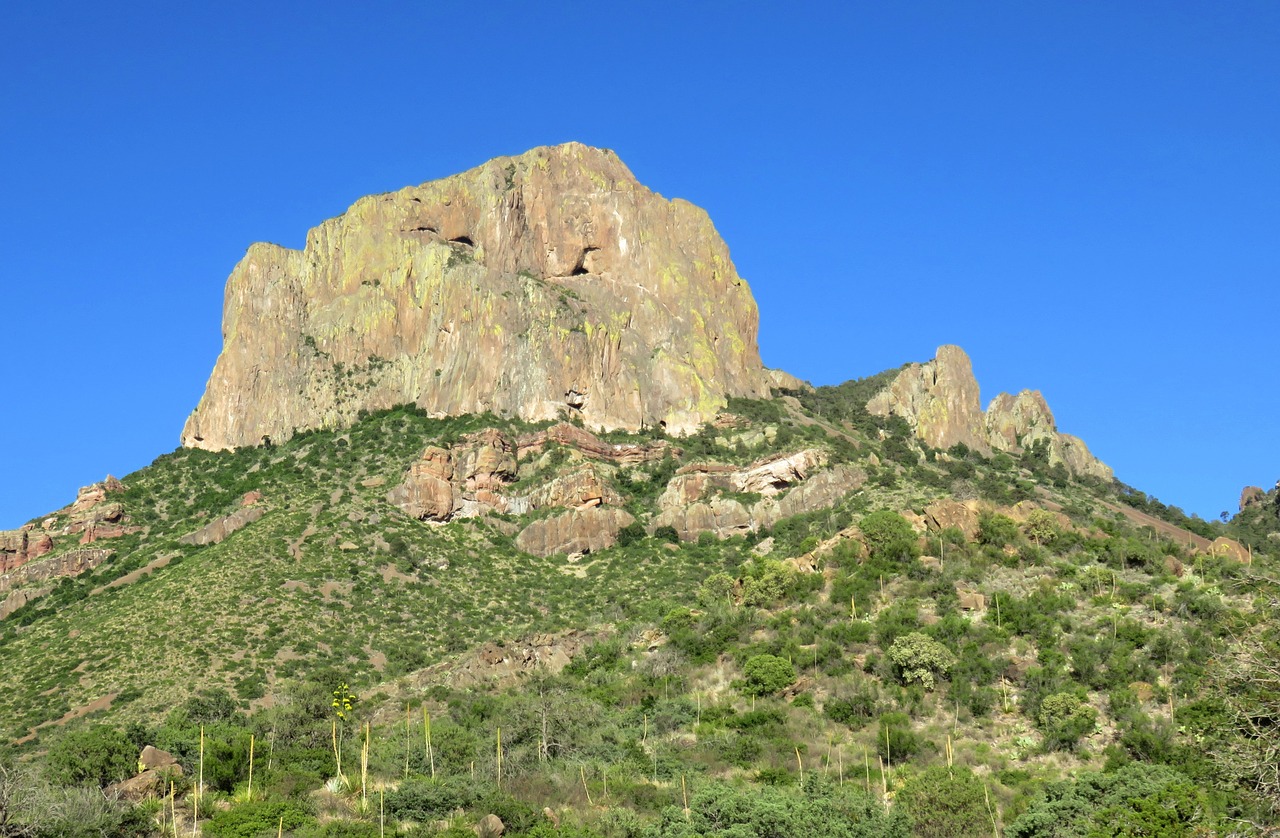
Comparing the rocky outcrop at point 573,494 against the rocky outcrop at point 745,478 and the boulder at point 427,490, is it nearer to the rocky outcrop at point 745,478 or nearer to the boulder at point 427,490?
the rocky outcrop at point 745,478

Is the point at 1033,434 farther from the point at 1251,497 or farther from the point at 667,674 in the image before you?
the point at 667,674

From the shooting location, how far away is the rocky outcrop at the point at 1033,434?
15788 centimetres

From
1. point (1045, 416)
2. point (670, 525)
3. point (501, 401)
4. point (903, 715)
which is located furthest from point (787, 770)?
point (1045, 416)

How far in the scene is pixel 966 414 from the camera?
15300 cm

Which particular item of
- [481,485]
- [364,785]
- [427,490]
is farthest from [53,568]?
[364,785]

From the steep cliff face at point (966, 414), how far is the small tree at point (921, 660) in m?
84.9

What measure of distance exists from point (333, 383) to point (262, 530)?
3354 centimetres

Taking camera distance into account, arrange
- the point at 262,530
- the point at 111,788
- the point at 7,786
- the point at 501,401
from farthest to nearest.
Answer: the point at 501,401 → the point at 262,530 → the point at 111,788 → the point at 7,786

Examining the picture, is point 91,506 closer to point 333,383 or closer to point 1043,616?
point 333,383

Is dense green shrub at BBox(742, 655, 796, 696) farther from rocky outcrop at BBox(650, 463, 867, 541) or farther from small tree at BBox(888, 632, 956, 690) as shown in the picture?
rocky outcrop at BBox(650, 463, 867, 541)

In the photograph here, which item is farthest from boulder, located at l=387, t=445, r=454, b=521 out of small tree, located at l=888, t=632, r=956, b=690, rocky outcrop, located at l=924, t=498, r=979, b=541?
small tree, located at l=888, t=632, r=956, b=690

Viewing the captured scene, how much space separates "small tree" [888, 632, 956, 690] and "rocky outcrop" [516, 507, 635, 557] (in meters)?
47.5

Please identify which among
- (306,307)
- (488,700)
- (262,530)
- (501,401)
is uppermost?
(306,307)

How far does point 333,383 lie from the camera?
5187 inches
